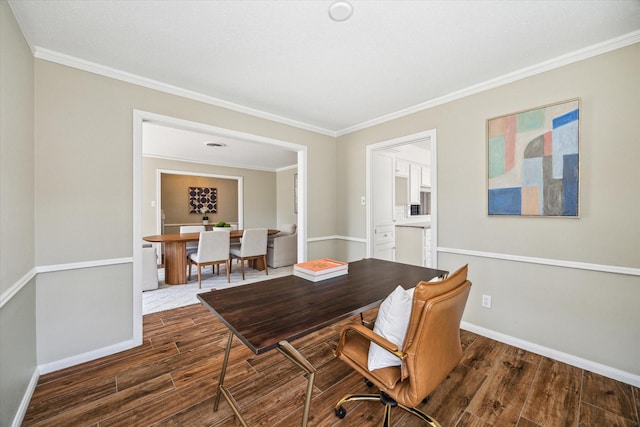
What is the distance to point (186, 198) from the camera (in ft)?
23.9

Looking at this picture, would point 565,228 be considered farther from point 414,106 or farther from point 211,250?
point 211,250

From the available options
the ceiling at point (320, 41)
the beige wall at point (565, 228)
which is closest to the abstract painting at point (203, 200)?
the ceiling at point (320, 41)

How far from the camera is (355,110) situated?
3.04 m

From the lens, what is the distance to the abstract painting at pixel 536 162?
1.93 metres

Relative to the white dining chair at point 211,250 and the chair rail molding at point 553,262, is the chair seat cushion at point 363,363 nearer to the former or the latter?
the chair rail molding at point 553,262

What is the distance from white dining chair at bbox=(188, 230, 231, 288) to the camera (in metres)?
3.86

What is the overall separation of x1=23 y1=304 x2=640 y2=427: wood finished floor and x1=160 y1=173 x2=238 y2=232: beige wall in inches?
225

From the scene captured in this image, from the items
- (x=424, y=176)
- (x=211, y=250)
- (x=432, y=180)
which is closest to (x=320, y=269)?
(x=432, y=180)

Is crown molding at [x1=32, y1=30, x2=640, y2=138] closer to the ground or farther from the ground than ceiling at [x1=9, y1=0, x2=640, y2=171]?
closer to the ground

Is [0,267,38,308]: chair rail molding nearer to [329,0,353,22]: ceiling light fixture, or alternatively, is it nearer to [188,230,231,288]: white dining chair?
[188,230,231,288]: white dining chair

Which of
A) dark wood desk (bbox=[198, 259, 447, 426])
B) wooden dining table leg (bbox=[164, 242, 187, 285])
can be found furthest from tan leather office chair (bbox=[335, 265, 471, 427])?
wooden dining table leg (bbox=[164, 242, 187, 285])

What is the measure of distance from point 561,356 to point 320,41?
10.1 feet

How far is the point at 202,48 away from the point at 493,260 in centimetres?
307

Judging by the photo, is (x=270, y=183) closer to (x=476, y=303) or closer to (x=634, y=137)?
(x=476, y=303)
